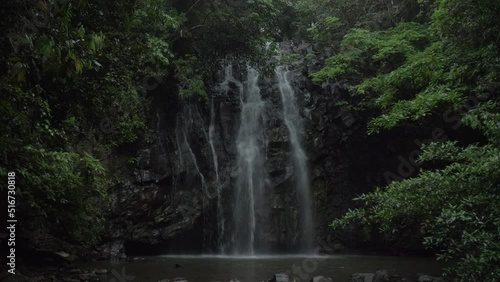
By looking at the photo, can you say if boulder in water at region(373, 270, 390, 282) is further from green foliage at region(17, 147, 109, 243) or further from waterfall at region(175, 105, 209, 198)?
waterfall at region(175, 105, 209, 198)

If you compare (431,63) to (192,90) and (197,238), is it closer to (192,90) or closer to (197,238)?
(192,90)

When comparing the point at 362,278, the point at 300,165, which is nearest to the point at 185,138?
the point at 300,165

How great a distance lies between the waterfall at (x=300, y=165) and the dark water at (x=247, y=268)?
2284mm

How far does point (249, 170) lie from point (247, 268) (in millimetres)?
5684

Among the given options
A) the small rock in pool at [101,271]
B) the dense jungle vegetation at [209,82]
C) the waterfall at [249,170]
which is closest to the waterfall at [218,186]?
the waterfall at [249,170]

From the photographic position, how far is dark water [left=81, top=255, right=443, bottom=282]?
9690 millimetres

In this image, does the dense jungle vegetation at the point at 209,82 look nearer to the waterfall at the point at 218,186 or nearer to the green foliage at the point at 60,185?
the green foliage at the point at 60,185

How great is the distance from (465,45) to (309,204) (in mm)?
8544

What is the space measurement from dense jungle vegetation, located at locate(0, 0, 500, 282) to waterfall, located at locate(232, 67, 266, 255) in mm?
2950

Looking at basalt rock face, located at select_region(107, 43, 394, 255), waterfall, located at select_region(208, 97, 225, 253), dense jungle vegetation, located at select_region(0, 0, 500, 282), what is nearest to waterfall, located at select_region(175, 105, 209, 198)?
basalt rock face, located at select_region(107, 43, 394, 255)

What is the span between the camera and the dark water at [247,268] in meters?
9.69

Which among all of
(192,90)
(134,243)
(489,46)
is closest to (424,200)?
(489,46)

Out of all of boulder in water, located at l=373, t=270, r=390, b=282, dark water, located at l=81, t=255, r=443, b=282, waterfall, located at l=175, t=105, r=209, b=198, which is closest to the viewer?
boulder in water, located at l=373, t=270, r=390, b=282

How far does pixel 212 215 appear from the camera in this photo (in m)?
15.2
